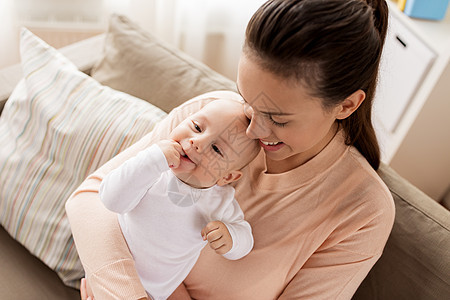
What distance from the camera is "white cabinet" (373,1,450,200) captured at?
5.79 ft

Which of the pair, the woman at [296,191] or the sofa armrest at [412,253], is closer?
the woman at [296,191]

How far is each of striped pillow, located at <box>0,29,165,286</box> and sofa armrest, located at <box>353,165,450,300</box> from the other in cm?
71

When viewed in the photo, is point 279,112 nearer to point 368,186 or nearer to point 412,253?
point 368,186

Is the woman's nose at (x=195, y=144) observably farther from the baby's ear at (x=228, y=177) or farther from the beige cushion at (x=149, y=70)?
the beige cushion at (x=149, y=70)

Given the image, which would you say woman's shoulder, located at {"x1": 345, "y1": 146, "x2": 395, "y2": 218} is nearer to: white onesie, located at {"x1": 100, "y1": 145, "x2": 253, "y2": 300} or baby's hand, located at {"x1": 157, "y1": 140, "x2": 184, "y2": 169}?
white onesie, located at {"x1": 100, "y1": 145, "x2": 253, "y2": 300}

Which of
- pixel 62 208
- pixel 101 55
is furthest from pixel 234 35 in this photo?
pixel 62 208

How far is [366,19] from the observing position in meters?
0.86

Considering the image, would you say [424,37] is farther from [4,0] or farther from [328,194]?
[4,0]

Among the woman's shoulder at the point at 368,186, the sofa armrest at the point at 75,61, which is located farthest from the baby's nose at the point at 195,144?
the sofa armrest at the point at 75,61

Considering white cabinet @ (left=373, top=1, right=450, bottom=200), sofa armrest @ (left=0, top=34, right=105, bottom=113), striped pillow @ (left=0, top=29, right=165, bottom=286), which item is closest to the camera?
striped pillow @ (left=0, top=29, right=165, bottom=286)

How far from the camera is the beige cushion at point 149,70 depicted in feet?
5.07

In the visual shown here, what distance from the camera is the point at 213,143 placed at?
969mm

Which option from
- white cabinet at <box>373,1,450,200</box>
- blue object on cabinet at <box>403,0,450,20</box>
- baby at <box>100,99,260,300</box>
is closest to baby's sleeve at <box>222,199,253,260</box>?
baby at <box>100,99,260,300</box>

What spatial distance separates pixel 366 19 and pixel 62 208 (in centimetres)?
Answer: 100
